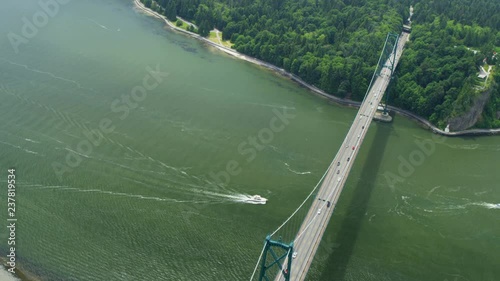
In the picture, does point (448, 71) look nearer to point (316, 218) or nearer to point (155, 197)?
point (316, 218)

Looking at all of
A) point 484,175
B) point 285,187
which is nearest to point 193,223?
point 285,187

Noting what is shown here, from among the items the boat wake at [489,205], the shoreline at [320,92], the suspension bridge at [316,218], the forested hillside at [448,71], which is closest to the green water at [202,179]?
the boat wake at [489,205]

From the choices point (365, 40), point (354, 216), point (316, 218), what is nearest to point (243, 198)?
point (316, 218)

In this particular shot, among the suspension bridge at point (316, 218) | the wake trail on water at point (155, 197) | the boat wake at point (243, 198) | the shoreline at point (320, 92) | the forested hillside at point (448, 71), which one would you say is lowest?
the wake trail on water at point (155, 197)

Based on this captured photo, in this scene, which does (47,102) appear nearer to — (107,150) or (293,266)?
(107,150)

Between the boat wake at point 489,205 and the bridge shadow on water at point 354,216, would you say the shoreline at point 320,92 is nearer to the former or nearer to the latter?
the bridge shadow on water at point 354,216

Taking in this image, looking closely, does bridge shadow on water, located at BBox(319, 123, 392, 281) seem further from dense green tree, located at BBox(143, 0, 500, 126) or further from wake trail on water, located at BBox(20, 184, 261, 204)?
dense green tree, located at BBox(143, 0, 500, 126)

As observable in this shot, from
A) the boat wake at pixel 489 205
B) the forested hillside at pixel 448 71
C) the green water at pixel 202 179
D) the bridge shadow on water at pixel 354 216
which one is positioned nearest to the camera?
the bridge shadow on water at pixel 354 216
